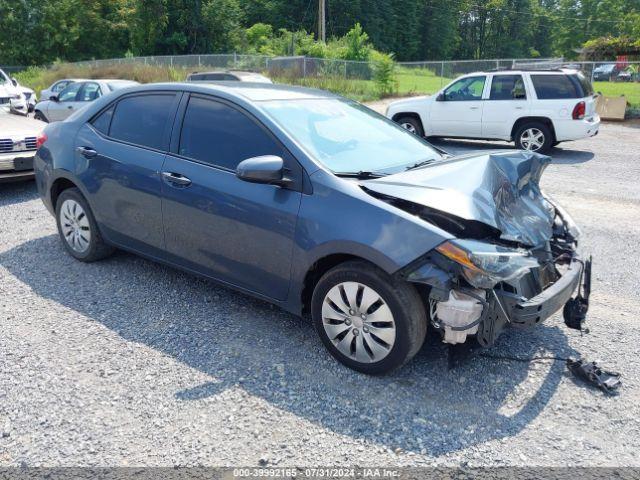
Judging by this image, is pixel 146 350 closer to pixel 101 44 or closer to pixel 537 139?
pixel 537 139

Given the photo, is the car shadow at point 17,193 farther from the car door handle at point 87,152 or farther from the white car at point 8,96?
the white car at point 8,96

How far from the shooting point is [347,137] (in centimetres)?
410

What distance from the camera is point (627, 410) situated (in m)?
3.08

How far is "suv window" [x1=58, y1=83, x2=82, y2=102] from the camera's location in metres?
15.0

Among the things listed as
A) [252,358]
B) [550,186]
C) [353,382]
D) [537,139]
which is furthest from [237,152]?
[537,139]

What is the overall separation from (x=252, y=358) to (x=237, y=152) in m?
1.44

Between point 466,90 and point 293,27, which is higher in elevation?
point 293,27

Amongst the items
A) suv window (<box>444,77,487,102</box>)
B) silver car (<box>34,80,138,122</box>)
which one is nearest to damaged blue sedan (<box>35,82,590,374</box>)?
suv window (<box>444,77,487,102</box>)

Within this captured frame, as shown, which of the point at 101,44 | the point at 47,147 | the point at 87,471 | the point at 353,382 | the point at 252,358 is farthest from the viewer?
the point at 101,44

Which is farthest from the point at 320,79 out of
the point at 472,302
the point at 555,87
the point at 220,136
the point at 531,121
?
the point at 472,302

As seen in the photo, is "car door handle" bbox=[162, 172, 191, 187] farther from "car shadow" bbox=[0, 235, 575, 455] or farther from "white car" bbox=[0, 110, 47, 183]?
"white car" bbox=[0, 110, 47, 183]

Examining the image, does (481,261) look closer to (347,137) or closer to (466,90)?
(347,137)

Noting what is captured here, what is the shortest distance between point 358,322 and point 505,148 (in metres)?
10.7

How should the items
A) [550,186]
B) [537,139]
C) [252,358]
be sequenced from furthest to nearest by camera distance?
1. [537,139]
2. [550,186]
3. [252,358]
